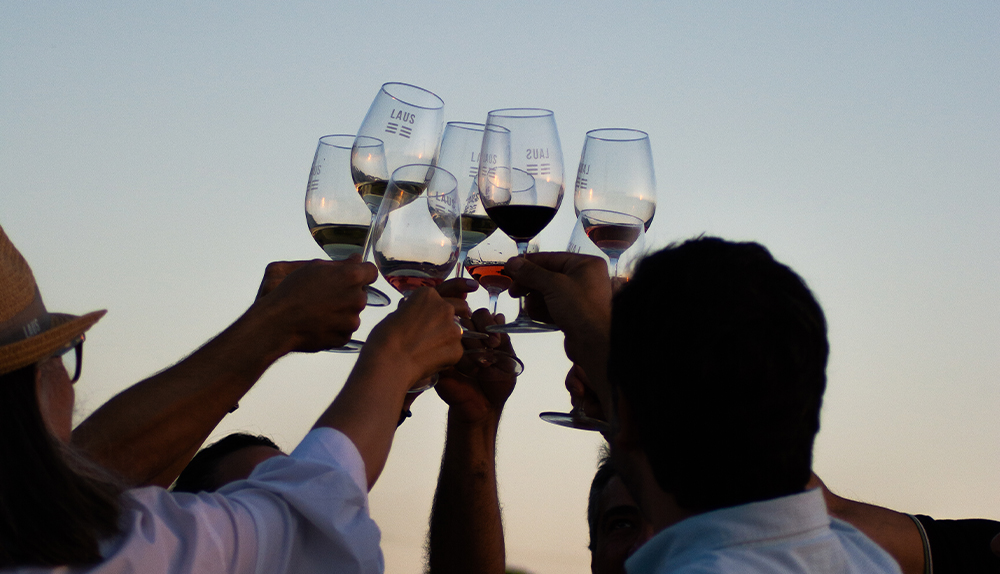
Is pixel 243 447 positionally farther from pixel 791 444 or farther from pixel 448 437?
pixel 791 444

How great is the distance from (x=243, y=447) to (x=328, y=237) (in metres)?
1.24

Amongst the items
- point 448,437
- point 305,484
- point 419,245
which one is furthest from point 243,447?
point 305,484

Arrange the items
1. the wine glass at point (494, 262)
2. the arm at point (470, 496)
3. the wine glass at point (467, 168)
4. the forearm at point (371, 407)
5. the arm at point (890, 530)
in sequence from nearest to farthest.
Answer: the forearm at point (371, 407), the wine glass at point (467, 168), the wine glass at point (494, 262), the arm at point (890, 530), the arm at point (470, 496)

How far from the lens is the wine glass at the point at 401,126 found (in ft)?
8.07

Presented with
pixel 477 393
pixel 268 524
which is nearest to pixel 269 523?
pixel 268 524

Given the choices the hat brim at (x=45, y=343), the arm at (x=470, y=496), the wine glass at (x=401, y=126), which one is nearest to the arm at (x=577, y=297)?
the wine glass at (x=401, y=126)

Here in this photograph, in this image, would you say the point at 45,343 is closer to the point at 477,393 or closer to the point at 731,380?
the point at 731,380

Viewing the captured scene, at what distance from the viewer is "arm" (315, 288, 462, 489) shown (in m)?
1.86

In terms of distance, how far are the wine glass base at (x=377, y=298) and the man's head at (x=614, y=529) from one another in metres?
1.31

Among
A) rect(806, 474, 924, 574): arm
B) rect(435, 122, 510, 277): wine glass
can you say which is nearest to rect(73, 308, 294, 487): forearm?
rect(435, 122, 510, 277): wine glass

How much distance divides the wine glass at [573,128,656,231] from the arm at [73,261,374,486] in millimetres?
692

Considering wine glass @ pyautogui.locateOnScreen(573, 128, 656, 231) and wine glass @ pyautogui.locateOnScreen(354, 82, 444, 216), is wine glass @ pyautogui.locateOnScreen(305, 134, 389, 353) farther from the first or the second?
wine glass @ pyautogui.locateOnScreen(573, 128, 656, 231)

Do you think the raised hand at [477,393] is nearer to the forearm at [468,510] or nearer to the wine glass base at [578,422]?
the forearm at [468,510]

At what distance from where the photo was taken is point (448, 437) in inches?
127
